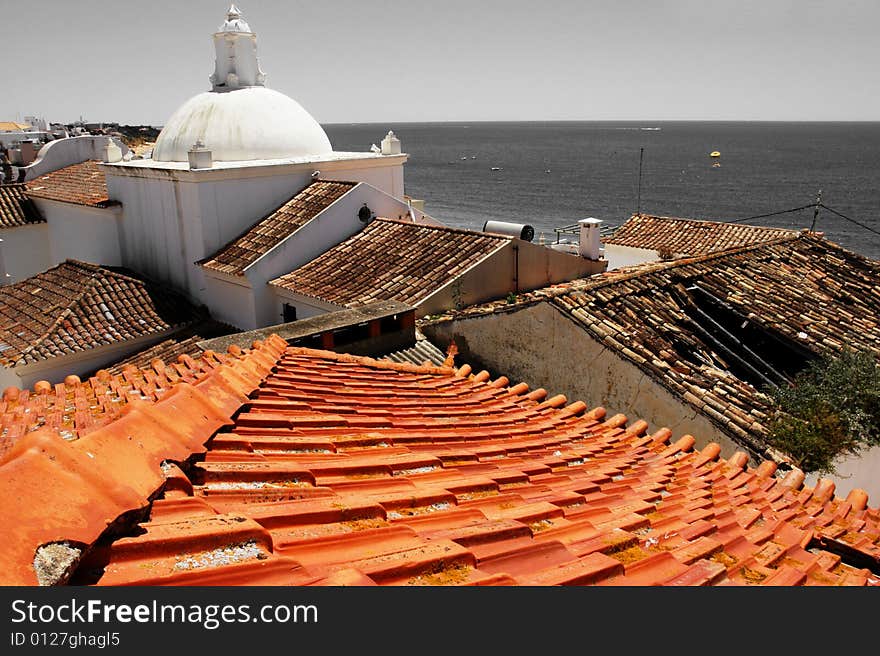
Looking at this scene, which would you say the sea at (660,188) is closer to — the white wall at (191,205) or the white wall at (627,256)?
the white wall at (627,256)

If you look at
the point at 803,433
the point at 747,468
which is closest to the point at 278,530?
the point at 747,468

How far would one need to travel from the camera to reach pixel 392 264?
1475 centimetres

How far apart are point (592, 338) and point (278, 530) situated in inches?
282

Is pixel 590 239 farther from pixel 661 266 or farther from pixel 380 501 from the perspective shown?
pixel 380 501

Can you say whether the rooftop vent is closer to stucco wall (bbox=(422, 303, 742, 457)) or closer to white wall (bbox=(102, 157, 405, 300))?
white wall (bbox=(102, 157, 405, 300))

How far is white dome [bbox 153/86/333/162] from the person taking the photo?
18266mm

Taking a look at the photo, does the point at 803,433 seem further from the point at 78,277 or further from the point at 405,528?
the point at 78,277

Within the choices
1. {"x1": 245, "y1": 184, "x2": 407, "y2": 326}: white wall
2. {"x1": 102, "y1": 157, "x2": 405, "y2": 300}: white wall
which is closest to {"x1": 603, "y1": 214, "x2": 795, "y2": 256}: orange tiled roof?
{"x1": 102, "y1": 157, "x2": 405, "y2": 300}: white wall

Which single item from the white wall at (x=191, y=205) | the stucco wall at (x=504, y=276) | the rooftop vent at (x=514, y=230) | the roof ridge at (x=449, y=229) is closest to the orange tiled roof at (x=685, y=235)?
the rooftop vent at (x=514, y=230)

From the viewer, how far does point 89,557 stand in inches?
97.0

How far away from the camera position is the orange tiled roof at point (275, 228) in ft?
53.1

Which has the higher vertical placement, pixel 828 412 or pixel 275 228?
pixel 275 228

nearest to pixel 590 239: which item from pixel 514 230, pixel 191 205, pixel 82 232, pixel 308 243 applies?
pixel 514 230

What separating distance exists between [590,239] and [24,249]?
2019cm
